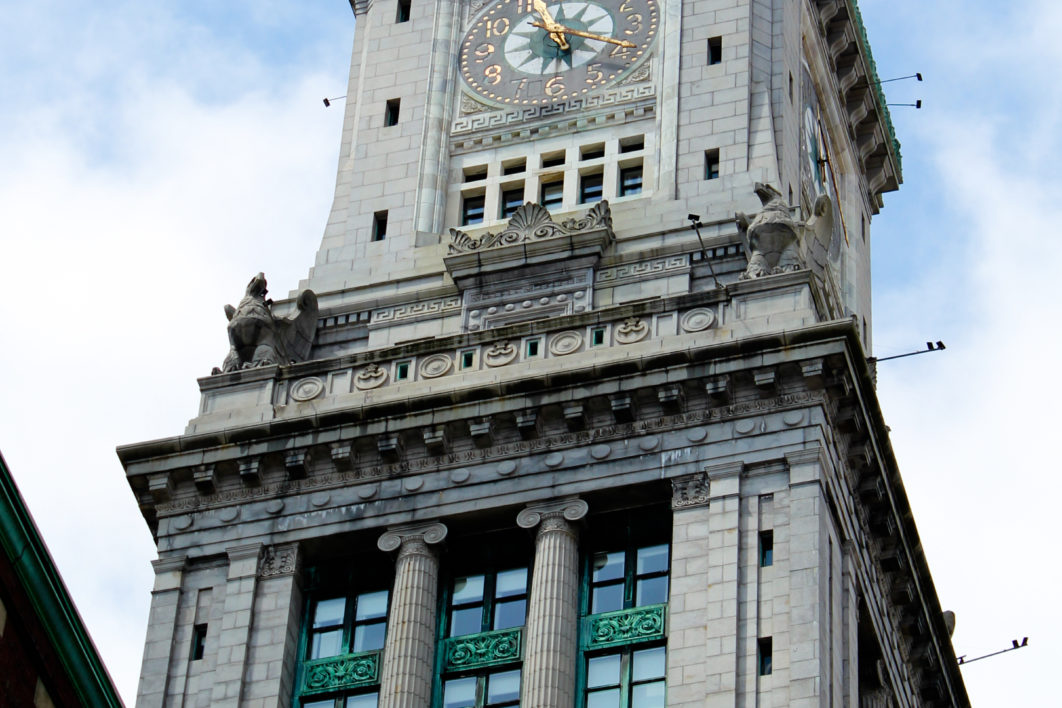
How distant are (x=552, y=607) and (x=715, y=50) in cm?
1835

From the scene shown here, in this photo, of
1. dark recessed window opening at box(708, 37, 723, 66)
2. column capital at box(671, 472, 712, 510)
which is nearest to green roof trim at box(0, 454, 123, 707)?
column capital at box(671, 472, 712, 510)

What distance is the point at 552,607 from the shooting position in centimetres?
5884

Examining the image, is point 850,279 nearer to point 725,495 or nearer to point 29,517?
point 725,495

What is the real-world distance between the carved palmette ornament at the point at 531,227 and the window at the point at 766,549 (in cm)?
1066

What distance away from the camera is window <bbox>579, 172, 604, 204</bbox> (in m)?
70.0

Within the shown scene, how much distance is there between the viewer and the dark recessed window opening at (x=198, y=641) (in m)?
61.2

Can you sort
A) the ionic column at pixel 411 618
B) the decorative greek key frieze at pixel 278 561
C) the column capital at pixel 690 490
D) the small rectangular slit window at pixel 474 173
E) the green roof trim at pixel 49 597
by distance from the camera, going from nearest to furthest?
the green roof trim at pixel 49 597 → the ionic column at pixel 411 618 → the column capital at pixel 690 490 → the decorative greek key frieze at pixel 278 561 → the small rectangular slit window at pixel 474 173

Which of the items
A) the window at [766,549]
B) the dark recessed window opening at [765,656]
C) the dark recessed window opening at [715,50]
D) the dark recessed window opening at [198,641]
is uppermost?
the dark recessed window opening at [715,50]

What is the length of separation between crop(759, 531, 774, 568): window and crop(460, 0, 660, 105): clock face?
1650 centimetres

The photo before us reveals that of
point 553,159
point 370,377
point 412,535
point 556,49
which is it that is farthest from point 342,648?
point 556,49

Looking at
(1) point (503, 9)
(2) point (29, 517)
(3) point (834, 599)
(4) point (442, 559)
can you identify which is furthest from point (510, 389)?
(2) point (29, 517)

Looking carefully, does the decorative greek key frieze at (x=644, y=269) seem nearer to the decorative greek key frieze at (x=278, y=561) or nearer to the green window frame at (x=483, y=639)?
the green window frame at (x=483, y=639)

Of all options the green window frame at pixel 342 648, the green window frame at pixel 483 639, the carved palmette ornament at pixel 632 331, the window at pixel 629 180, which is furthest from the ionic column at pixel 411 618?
the window at pixel 629 180

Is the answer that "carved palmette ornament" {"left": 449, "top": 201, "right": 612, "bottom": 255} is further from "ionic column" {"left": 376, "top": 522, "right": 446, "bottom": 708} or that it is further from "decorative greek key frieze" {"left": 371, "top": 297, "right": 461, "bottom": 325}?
"ionic column" {"left": 376, "top": 522, "right": 446, "bottom": 708}
